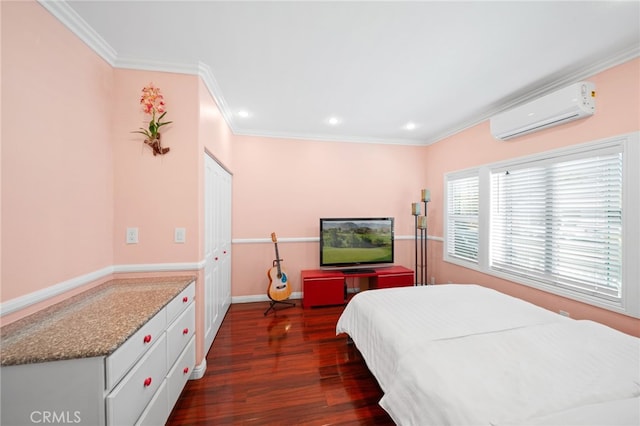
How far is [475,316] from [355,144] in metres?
3.01

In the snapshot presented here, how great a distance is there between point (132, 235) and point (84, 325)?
888 mm

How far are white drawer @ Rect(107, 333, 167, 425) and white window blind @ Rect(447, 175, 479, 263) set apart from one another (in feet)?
11.8

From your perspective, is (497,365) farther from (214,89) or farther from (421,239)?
(214,89)

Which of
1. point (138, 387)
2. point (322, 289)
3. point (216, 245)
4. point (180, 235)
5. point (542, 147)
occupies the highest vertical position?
point (542, 147)

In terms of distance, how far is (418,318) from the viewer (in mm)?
1696

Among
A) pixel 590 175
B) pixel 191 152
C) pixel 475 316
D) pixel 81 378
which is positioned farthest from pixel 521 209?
pixel 81 378

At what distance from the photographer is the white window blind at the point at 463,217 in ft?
10.5

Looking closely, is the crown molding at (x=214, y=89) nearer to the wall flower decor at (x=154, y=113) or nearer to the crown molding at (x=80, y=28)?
the wall flower decor at (x=154, y=113)

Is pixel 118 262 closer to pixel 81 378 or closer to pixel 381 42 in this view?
pixel 81 378

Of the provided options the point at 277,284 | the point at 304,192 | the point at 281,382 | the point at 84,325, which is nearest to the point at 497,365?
Answer: the point at 281,382

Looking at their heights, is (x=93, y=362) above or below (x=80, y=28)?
below

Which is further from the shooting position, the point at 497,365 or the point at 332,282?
the point at 332,282

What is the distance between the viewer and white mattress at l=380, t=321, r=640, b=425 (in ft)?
3.07

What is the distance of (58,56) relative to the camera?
4.45 feet
